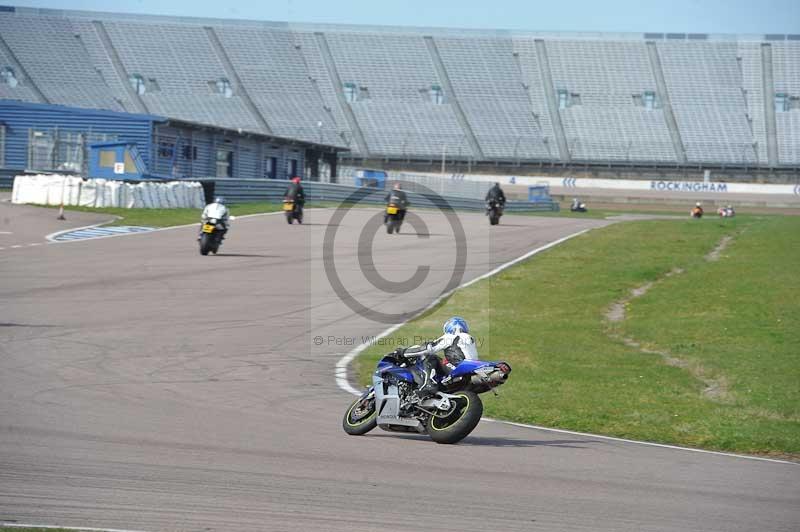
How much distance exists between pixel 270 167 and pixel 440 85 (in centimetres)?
2181

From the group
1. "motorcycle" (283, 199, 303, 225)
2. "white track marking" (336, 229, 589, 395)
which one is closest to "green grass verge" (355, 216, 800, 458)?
"white track marking" (336, 229, 589, 395)

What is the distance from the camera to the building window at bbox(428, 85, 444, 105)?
78.3 m

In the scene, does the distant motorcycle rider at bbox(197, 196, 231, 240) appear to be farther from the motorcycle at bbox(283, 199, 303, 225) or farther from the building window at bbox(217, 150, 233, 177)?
the building window at bbox(217, 150, 233, 177)

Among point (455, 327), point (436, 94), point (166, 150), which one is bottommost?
point (455, 327)

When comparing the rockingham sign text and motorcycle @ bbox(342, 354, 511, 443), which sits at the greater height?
the rockingham sign text

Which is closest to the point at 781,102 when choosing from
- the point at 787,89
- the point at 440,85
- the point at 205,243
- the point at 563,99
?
the point at 787,89

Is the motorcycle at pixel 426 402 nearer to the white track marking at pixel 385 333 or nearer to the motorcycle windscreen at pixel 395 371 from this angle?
the motorcycle windscreen at pixel 395 371

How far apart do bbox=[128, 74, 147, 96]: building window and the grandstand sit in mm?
69

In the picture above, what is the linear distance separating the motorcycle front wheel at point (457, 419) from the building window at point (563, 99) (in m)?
70.8

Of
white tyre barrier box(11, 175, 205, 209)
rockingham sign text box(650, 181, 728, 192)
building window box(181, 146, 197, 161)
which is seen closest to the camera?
white tyre barrier box(11, 175, 205, 209)

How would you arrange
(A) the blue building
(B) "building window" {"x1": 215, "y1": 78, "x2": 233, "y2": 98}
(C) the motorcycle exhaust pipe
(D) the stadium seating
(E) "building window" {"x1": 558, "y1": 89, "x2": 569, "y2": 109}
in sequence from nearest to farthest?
(C) the motorcycle exhaust pipe < (A) the blue building < (D) the stadium seating < (B) "building window" {"x1": 215, "y1": 78, "x2": 233, "y2": 98} < (E) "building window" {"x1": 558, "y1": 89, "x2": 569, "y2": 109}

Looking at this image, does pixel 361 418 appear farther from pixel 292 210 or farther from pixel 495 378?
pixel 292 210

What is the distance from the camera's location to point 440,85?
79.0 metres

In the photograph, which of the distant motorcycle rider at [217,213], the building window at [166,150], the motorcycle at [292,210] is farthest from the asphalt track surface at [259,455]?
the building window at [166,150]
